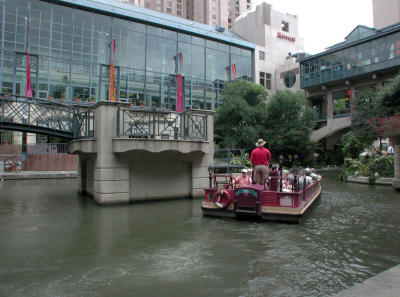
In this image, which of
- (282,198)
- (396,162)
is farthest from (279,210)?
(396,162)

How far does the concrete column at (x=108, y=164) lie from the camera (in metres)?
12.5

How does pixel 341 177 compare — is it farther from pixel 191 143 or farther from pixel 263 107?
pixel 191 143

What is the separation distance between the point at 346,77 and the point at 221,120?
18323mm

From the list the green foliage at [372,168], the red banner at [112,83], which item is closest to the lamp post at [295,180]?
the green foliage at [372,168]

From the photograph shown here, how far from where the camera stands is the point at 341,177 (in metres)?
26.8

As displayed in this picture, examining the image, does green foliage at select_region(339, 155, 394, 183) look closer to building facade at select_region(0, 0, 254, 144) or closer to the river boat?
the river boat

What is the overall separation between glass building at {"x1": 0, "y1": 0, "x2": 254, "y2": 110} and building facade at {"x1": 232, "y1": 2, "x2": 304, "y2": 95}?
8252 millimetres

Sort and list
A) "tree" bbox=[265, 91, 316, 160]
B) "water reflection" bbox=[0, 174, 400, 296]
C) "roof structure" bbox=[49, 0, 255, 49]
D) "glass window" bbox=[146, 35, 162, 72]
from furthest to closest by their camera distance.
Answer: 1. "glass window" bbox=[146, 35, 162, 72]
2. "roof structure" bbox=[49, 0, 255, 49]
3. "tree" bbox=[265, 91, 316, 160]
4. "water reflection" bbox=[0, 174, 400, 296]

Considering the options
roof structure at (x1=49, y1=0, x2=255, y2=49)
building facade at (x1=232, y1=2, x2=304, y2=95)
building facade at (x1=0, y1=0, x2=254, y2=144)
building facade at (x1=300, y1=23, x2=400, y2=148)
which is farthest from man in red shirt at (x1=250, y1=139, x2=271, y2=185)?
building facade at (x1=232, y1=2, x2=304, y2=95)

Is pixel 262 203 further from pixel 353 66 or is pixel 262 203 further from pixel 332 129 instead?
pixel 332 129

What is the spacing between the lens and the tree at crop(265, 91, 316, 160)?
109 ft

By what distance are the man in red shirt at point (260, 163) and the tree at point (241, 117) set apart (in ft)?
62.3

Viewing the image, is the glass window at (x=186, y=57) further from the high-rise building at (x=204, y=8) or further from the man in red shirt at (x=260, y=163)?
the high-rise building at (x=204, y=8)

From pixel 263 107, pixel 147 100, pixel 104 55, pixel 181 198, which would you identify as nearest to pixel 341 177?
pixel 263 107
